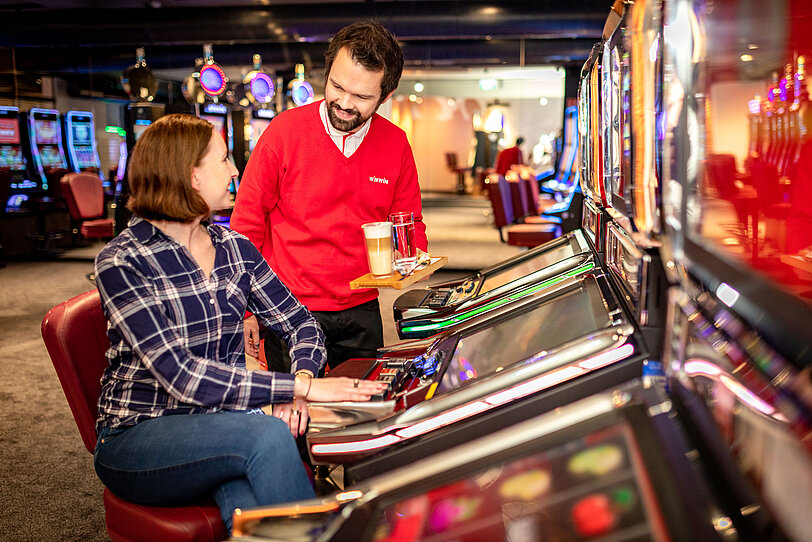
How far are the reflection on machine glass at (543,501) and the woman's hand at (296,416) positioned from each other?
0.63 m

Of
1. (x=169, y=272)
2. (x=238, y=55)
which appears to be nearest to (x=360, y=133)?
(x=169, y=272)

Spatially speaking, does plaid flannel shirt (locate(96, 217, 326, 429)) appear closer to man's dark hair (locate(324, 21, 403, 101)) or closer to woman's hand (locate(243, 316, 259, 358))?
woman's hand (locate(243, 316, 259, 358))

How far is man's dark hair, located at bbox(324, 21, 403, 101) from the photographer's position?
1746 millimetres

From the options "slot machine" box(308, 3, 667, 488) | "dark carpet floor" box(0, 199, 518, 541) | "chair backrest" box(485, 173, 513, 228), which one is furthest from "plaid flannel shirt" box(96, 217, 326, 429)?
"chair backrest" box(485, 173, 513, 228)

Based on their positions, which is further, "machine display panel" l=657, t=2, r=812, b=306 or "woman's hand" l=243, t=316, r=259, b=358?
"woman's hand" l=243, t=316, r=259, b=358

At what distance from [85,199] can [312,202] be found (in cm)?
651

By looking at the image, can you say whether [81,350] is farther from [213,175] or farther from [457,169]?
[457,169]

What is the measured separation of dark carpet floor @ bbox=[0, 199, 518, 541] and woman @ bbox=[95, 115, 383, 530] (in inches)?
43.4

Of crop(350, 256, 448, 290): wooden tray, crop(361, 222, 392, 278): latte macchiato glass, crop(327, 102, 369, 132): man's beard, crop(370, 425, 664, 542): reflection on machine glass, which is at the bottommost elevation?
crop(370, 425, 664, 542): reflection on machine glass

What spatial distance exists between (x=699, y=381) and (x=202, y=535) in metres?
0.87

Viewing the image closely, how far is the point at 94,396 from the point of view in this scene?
1411mm

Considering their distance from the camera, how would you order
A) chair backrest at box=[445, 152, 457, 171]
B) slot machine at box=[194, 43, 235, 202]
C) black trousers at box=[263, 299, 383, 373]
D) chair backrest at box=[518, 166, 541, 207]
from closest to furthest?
black trousers at box=[263, 299, 383, 373] → slot machine at box=[194, 43, 235, 202] → chair backrest at box=[518, 166, 541, 207] → chair backrest at box=[445, 152, 457, 171]

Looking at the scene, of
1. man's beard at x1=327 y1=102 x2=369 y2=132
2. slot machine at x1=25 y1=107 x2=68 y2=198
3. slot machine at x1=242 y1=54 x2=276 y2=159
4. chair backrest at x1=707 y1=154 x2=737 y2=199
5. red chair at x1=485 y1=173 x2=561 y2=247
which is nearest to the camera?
chair backrest at x1=707 y1=154 x2=737 y2=199

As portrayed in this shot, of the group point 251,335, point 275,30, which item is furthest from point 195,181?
point 275,30
